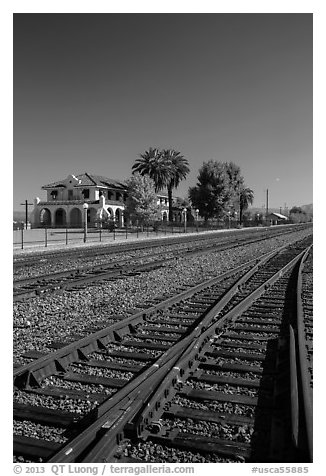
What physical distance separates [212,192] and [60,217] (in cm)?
2222

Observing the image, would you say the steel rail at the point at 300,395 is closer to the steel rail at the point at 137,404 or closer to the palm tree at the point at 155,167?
the steel rail at the point at 137,404

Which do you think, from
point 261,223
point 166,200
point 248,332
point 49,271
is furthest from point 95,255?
point 261,223

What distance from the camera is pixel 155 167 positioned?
59312 mm

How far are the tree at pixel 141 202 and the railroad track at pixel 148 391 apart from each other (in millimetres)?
42236

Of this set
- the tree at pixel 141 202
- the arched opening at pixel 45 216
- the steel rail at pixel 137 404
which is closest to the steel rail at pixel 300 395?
the steel rail at pixel 137 404

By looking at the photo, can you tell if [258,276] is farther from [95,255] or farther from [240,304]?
[95,255]

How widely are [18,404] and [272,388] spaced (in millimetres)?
2431

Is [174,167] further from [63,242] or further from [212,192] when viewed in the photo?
[63,242]

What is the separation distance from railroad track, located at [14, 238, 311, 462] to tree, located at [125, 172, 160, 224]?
42236 mm

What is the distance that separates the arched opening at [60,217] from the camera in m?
60.5

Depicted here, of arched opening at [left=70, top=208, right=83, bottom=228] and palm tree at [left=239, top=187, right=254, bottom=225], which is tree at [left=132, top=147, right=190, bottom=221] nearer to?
arched opening at [left=70, top=208, right=83, bottom=228]

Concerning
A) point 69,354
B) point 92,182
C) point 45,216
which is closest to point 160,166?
point 92,182

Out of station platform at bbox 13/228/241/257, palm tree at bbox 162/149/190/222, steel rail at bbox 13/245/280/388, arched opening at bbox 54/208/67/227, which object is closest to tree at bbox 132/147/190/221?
palm tree at bbox 162/149/190/222
